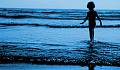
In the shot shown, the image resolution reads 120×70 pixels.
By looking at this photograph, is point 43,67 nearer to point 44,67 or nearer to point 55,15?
point 44,67

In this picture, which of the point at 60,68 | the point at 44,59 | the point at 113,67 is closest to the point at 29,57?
the point at 44,59

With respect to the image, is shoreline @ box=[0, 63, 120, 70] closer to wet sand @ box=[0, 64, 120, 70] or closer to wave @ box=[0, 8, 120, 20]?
wet sand @ box=[0, 64, 120, 70]

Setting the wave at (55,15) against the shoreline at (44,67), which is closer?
the shoreline at (44,67)

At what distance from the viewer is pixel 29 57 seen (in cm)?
593

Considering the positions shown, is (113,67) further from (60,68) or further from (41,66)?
(41,66)

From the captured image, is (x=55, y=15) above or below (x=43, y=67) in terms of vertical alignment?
below

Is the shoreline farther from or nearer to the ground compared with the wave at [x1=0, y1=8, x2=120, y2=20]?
farther from the ground

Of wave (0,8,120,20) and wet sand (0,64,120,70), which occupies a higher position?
wet sand (0,64,120,70)

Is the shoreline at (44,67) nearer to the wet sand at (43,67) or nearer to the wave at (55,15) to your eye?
the wet sand at (43,67)

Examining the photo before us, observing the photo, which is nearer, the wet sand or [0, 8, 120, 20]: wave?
the wet sand

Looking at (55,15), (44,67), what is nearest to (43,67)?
(44,67)

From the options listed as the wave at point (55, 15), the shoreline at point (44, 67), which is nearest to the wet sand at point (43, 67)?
the shoreline at point (44, 67)

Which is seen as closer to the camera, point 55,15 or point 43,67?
point 43,67

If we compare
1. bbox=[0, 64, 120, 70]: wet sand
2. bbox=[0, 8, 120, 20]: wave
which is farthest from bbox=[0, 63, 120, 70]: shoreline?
bbox=[0, 8, 120, 20]: wave
